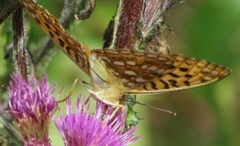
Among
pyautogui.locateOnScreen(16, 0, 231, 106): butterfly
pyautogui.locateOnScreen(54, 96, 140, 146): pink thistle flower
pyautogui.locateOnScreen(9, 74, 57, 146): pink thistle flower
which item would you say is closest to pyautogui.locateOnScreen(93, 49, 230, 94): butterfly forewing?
pyautogui.locateOnScreen(16, 0, 231, 106): butterfly

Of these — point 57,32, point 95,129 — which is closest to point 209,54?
point 95,129

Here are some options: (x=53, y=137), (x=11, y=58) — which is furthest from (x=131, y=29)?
→ (x=53, y=137)

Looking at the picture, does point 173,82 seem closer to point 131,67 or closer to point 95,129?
point 131,67

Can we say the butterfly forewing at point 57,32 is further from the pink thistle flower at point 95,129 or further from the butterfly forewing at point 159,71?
the pink thistle flower at point 95,129

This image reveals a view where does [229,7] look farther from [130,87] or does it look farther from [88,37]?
[130,87]

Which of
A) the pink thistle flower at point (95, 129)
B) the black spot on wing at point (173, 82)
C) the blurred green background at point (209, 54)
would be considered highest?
the blurred green background at point (209, 54)

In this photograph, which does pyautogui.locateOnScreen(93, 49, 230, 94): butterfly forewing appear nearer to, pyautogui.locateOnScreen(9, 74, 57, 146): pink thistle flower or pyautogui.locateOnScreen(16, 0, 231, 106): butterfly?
pyautogui.locateOnScreen(16, 0, 231, 106): butterfly

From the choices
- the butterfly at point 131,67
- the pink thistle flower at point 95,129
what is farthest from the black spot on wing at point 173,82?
the pink thistle flower at point 95,129
